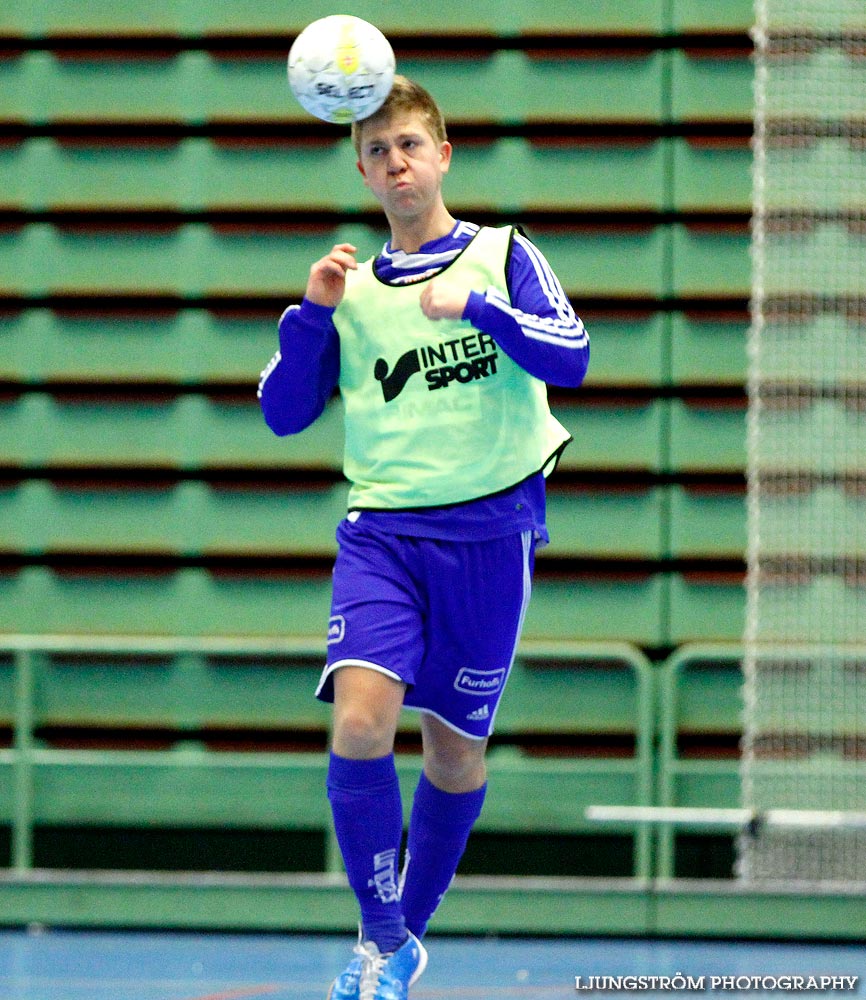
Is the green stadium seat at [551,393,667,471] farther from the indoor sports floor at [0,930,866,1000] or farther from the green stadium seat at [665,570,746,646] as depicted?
the indoor sports floor at [0,930,866,1000]

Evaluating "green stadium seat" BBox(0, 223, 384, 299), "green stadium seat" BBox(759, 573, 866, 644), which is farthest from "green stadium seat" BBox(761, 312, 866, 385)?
"green stadium seat" BBox(0, 223, 384, 299)

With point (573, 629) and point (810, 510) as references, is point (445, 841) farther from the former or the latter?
point (810, 510)

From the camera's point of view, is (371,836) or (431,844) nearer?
(371,836)

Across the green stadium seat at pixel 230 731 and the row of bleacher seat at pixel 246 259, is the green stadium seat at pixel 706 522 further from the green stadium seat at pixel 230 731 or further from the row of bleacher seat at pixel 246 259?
the row of bleacher seat at pixel 246 259

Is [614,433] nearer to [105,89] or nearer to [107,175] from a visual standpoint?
[107,175]

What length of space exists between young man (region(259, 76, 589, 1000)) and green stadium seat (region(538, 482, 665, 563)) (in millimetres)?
2400

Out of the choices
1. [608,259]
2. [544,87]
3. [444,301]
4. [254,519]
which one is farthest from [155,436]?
[444,301]

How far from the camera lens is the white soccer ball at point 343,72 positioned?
11.6ft

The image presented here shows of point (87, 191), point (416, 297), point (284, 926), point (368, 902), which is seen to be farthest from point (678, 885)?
point (87, 191)

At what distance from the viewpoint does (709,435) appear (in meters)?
6.12

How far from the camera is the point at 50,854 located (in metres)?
6.14

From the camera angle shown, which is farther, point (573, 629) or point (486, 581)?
point (573, 629)

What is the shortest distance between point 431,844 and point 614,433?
8.77 ft

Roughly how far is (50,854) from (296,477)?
1.73m
